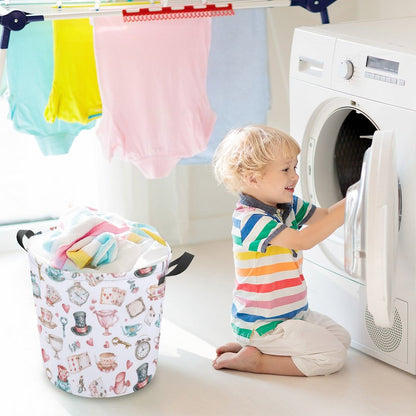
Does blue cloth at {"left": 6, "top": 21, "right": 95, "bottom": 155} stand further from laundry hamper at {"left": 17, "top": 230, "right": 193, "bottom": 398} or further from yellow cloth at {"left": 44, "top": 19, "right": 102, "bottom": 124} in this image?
laundry hamper at {"left": 17, "top": 230, "right": 193, "bottom": 398}

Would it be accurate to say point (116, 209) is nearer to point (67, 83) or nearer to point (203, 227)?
point (203, 227)

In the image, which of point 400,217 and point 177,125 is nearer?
point 400,217

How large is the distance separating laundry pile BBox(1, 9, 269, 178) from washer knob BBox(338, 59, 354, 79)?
0.52 metres

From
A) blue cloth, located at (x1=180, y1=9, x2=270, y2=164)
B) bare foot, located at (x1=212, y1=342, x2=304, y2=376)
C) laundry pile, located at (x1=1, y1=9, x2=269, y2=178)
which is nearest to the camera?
bare foot, located at (x1=212, y1=342, x2=304, y2=376)

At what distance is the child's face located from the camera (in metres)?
1.98

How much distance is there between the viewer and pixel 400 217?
1917 mm

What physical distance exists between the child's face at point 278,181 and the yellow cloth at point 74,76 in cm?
60

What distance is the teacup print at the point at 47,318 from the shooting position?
1.90 metres

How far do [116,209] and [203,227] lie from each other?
1.22ft

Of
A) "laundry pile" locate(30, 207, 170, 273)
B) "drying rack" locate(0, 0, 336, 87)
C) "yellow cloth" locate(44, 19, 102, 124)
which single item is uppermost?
"drying rack" locate(0, 0, 336, 87)

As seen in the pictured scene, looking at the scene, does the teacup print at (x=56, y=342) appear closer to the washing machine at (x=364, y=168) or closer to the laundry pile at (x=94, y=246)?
the laundry pile at (x=94, y=246)

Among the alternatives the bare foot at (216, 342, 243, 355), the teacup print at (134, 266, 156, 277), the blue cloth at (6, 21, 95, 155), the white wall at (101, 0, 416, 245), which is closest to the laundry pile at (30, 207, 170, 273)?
the teacup print at (134, 266, 156, 277)

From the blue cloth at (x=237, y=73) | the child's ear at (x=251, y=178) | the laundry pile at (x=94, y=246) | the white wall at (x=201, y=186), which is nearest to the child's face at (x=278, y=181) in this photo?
the child's ear at (x=251, y=178)

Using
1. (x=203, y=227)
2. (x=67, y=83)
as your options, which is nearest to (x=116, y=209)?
(x=203, y=227)
